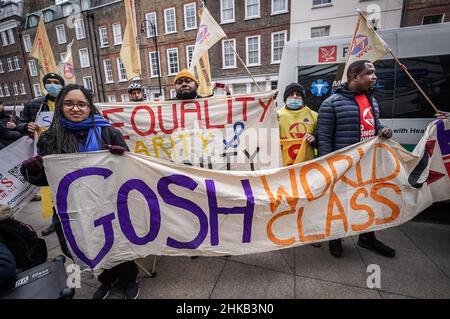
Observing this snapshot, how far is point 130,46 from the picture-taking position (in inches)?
175

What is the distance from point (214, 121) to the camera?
3055mm

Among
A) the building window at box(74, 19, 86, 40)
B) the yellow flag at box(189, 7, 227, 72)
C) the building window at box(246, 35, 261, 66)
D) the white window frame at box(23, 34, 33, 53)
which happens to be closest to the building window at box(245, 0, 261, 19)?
the building window at box(246, 35, 261, 66)

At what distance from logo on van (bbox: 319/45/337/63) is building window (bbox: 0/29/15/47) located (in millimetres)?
37891

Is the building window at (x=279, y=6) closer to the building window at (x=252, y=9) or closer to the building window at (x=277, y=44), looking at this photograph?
→ the building window at (x=252, y=9)

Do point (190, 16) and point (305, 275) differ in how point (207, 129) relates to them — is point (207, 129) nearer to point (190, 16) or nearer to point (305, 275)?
point (305, 275)

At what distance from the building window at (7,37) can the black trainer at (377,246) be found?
39.7 metres

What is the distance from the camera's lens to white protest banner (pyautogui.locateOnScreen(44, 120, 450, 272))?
1.81m

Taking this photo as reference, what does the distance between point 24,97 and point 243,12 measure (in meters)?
28.4

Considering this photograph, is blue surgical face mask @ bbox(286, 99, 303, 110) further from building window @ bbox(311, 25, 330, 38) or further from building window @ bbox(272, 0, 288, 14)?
building window @ bbox(272, 0, 288, 14)

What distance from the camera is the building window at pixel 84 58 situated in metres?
23.0

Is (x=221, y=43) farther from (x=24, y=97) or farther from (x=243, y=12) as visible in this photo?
(x=24, y=97)

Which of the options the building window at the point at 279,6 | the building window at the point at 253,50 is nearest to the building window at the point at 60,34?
the building window at the point at 253,50
